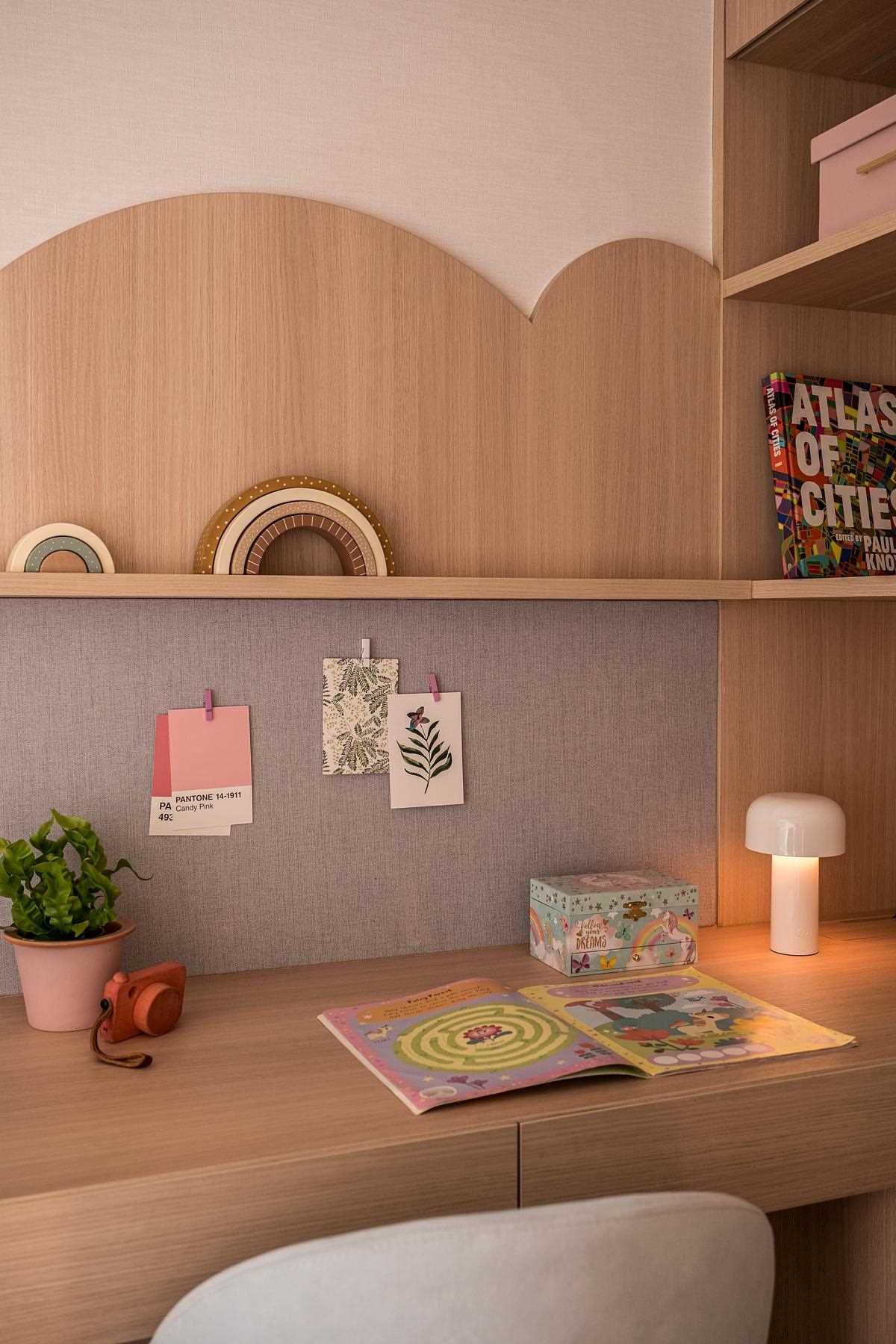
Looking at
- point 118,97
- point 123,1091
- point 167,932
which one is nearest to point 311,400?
point 118,97

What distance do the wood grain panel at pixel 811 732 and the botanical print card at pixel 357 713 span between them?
1.92ft

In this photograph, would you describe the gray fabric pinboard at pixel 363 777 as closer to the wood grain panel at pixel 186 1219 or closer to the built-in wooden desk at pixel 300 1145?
the built-in wooden desk at pixel 300 1145

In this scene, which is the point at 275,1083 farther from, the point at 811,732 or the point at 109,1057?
the point at 811,732

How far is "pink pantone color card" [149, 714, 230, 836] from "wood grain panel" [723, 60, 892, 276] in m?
1.17

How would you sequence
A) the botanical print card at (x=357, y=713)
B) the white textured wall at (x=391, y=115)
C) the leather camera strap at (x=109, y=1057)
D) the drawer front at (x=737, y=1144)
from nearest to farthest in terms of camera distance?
the drawer front at (x=737, y=1144) < the leather camera strap at (x=109, y=1057) < the white textured wall at (x=391, y=115) < the botanical print card at (x=357, y=713)

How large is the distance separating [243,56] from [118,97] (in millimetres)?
189

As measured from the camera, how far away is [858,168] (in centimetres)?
167

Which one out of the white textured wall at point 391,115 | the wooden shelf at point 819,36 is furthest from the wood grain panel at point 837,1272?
the wooden shelf at point 819,36

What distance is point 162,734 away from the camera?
1630 millimetres

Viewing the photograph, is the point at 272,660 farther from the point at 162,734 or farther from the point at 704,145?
the point at 704,145

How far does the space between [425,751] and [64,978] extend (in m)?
0.60

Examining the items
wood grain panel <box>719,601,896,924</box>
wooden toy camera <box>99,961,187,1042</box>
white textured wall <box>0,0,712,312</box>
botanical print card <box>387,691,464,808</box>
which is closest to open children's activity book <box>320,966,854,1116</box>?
wooden toy camera <box>99,961,187,1042</box>

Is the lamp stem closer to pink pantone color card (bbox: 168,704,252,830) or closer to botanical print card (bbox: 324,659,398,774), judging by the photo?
botanical print card (bbox: 324,659,398,774)

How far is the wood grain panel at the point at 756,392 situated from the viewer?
76.2 inches
